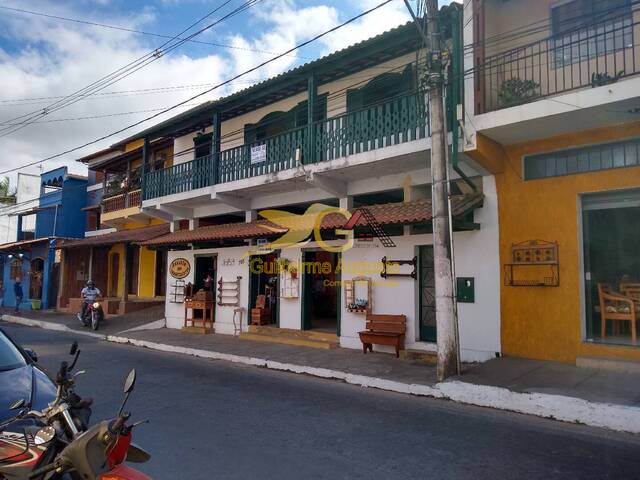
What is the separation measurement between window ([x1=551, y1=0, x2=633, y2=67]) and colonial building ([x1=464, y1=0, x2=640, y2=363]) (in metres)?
0.02

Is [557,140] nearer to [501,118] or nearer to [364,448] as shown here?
[501,118]

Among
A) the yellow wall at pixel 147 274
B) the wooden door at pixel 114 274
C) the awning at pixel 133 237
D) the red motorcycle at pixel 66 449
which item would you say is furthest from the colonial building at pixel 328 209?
the wooden door at pixel 114 274

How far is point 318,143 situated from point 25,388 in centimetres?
862

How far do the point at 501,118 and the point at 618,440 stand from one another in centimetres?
522

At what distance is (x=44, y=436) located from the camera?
281 cm

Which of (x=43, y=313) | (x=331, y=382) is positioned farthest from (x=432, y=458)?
(x=43, y=313)

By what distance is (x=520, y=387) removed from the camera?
675 centimetres

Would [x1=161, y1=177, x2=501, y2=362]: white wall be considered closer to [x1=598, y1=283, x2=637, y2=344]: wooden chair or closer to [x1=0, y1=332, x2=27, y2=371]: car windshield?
[x1=598, y1=283, x2=637, y2=344]: wooden chair

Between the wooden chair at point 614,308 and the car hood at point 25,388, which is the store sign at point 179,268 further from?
the wooden chair at point 614,308

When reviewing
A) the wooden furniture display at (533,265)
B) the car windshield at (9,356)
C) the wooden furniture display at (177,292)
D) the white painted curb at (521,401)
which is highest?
the wooden furniture display at (533,265)

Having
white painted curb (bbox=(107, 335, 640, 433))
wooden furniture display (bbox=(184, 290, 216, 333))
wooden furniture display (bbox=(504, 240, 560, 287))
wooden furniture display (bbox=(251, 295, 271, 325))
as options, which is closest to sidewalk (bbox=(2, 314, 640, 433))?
white painted curb (bbox=(107, 335, 640, 433))

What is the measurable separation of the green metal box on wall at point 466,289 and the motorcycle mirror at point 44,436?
25.9 feet

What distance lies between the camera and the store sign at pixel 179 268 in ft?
53.0

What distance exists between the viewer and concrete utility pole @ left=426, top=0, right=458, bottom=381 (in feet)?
25.3
